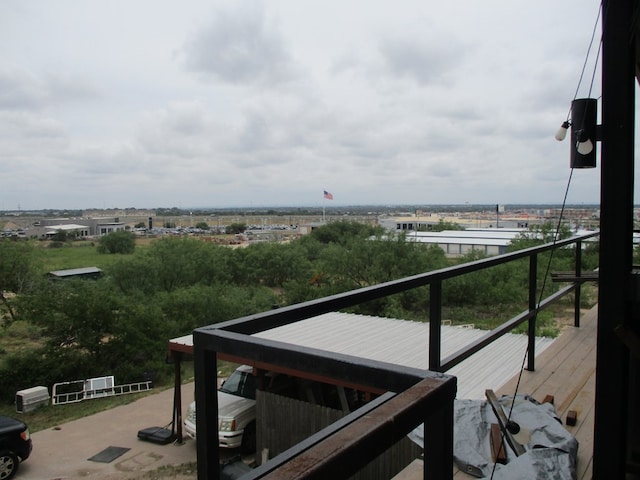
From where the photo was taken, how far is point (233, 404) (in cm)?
1221

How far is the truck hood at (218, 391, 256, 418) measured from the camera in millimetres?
11895

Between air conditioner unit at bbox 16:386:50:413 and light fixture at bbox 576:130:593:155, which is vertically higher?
light fixture at bbox 576:130:593:155

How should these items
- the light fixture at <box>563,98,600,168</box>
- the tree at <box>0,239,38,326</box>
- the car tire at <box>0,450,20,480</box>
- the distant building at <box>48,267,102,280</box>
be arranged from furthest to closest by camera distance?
the distant building at <box>48,267,102,280</box>, the tree at <box>0,239,38,326</box>, the car tire at <box>0,450,20,480</box>, the light fixture at <box>563,98,600,168</box>

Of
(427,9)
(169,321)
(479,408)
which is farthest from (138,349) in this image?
(479,408)

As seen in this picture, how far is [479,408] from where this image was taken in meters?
2.81

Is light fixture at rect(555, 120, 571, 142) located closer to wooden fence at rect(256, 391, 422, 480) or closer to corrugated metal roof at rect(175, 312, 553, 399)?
corrugated metal roof at rect(175, 312, 553, 399)

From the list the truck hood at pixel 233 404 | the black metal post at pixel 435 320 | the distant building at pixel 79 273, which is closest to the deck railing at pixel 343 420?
the black metal post at pixel 435 320

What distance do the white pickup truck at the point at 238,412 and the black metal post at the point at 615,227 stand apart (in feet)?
33.4

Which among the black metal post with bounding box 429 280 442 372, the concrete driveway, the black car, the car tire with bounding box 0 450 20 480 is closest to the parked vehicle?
the concrete driveway

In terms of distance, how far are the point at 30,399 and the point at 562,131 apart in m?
21.9

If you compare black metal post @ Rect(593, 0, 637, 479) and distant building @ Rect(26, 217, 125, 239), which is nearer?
black metal post @ Rect(593, 0, 637, 479)

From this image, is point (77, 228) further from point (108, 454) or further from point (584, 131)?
point (584, 131)

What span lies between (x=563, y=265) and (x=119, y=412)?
1861 centimetres

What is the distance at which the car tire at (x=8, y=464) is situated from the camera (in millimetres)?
11559
